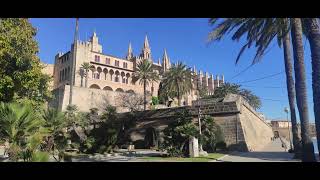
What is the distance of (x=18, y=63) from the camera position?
1570 centimetres

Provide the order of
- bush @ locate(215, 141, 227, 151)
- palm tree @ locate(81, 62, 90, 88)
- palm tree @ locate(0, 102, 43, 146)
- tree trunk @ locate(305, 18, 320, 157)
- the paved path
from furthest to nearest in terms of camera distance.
A: palm tree @ locate(81, 62, 90, 88) < bush @ locate(215, 141, 227, 151) < the paved path < tree trunk @ locate(305, 18, 320, 157) < palm tree @ locate(0, 102, 43, 146)

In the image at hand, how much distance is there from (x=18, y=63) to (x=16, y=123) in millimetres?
Result: 7194

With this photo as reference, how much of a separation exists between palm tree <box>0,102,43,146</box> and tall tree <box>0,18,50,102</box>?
19.5 ft

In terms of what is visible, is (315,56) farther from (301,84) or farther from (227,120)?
(227,120)

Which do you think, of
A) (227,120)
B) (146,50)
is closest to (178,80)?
(227,120)

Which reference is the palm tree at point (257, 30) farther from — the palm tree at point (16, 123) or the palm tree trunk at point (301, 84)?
the palm tree at point (16, 123)

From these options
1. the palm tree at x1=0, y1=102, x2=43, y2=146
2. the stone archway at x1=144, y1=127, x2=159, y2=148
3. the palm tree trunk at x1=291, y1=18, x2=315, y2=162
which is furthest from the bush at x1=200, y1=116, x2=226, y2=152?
the palm tree at x1=0, y1=102, x2=43, y2=146

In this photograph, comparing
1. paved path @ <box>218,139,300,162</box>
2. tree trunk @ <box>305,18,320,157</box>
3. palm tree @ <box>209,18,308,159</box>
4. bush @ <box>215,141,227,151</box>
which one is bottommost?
paved path @ <box>218,139,300,162</box>

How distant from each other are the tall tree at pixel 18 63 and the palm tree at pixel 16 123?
5935 millimetres

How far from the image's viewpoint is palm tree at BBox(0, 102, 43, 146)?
9305 mm

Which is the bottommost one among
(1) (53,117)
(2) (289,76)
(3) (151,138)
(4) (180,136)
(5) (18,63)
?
(3) (151,138)

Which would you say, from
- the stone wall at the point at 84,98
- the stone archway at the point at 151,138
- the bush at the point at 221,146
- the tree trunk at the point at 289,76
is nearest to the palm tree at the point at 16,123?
the tree trunk at the point at 289,76

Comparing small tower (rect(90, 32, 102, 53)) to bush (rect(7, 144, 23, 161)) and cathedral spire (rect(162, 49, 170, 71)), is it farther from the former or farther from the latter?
bush (rect(7, 144, 23, 161))
